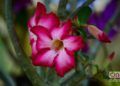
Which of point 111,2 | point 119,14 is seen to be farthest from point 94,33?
point 111,2

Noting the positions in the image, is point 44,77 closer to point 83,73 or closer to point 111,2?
point 83,73
